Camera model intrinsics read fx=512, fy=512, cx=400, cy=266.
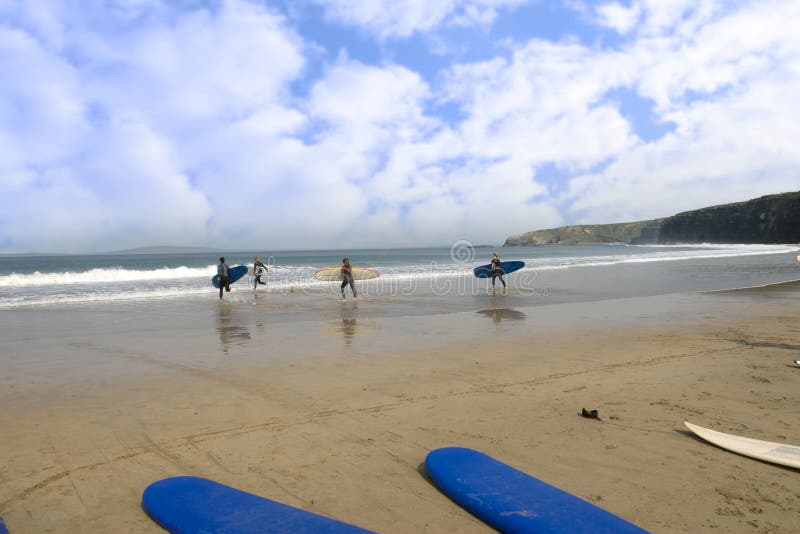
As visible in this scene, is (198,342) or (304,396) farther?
(198,342)

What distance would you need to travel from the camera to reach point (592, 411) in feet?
15.7

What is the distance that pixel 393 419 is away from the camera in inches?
191

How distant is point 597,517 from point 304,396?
351 centimetres

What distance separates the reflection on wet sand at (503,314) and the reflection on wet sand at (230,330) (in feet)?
17.8

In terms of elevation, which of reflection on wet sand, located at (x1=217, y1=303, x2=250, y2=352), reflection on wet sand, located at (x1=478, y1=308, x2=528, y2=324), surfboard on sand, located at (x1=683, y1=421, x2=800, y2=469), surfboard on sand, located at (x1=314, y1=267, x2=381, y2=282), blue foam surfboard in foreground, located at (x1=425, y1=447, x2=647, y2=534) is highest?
surfboard on sand, located at (x1=314, y1=267, x2=381, y2=282)

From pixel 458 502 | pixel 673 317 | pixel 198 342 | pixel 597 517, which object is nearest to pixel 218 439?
pixel 458 502

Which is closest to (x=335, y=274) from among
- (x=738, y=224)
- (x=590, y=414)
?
(x=590, y=414)

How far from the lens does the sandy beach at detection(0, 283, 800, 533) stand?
328 centimetres

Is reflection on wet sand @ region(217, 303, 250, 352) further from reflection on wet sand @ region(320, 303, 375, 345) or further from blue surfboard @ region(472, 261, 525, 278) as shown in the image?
blue surfboard @ region(472, 261, 525, 278)

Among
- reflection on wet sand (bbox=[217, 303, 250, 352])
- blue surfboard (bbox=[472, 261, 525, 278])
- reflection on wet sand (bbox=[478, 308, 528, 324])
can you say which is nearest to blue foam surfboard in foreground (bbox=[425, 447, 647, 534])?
reflection on wet sand (bbox=[217, 303, 250, 352])

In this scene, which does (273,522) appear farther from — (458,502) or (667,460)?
(667,460)

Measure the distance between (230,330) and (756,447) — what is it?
927 centimetres

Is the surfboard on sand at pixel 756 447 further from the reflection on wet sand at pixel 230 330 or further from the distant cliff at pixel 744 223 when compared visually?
the distant cliff at pixel 744 223

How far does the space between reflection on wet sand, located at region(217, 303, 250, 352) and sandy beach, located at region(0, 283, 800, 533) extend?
18 cm
